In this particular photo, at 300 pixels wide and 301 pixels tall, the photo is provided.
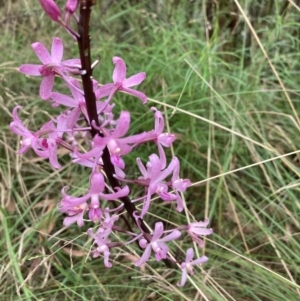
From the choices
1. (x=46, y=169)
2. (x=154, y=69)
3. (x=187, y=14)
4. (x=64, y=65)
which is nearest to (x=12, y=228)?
(x=46, y=169)

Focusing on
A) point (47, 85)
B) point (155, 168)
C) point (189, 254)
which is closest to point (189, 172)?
point (189, 254)

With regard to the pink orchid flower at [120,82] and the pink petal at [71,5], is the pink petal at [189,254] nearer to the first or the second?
the pink orchid flower at [120,82]

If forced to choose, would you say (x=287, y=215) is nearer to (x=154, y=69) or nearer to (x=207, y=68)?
(x=207, y=68)

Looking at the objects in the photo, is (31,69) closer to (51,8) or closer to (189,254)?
(51,8)

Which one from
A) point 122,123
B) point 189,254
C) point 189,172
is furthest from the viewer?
point 189,172

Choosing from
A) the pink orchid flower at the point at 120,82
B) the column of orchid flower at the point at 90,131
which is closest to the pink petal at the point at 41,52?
the column of orchid flower at the point at 90,131

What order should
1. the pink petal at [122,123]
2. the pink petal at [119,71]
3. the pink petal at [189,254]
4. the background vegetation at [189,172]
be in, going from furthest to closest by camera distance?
the background vegetation at [189,172]
the pink petal at [189,254]
the pink petal at [119,71]
the pink petal at [122,123]
